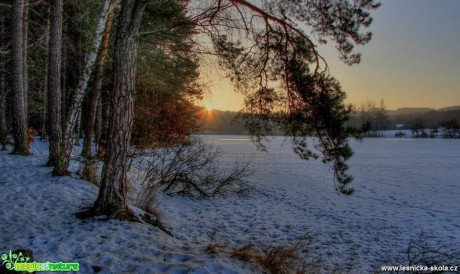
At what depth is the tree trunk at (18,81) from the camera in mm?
10570

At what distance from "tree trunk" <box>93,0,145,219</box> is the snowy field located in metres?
0.69

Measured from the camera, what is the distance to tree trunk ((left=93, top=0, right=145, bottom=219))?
15.9ft

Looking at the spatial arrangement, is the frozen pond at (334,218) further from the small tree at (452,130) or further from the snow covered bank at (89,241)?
the small tree at (452,130)

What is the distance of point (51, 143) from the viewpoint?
9.01 m

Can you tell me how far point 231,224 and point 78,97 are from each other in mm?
5179

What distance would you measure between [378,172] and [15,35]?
19.5 metres

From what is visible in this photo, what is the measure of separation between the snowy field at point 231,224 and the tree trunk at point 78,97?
1.86 ft

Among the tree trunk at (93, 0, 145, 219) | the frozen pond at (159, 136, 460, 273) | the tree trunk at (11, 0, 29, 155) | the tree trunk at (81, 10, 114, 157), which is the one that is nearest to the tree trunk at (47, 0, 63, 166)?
the tree trunk at (81, 10, 114, 157)

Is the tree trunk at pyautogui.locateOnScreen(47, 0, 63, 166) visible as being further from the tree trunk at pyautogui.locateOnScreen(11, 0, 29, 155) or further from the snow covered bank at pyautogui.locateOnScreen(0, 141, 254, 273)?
the tree trunk at pyautogui.locateOnScreen(11, 0, 29, 155)

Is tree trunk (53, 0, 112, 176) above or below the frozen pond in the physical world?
above

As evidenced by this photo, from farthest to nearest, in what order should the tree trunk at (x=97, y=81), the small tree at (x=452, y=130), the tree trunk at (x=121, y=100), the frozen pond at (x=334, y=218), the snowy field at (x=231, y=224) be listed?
the small tree at (x=452, y=130)
the tree trunk at (x=97, y=81)
the frozen pond at (x=334, y=218)
the tree trunk at (x=121, y=100)
the snowy field at (x=231, y=224)

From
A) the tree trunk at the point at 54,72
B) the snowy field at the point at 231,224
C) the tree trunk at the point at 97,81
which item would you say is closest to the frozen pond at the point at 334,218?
the snowy field at the point at 231,224

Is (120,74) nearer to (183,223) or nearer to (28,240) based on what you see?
(28,240)

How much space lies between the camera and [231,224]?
780 cm
